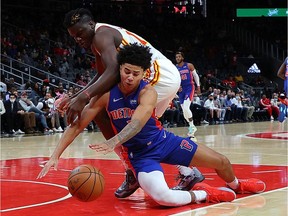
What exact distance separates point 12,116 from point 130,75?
35.1 feet

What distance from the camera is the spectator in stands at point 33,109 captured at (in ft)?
50.7

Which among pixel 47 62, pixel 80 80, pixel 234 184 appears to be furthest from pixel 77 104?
pixel 47 62

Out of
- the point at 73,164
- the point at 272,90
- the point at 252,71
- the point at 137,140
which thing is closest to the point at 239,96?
the point at 272,90

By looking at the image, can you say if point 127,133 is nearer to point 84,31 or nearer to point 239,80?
point 84,31

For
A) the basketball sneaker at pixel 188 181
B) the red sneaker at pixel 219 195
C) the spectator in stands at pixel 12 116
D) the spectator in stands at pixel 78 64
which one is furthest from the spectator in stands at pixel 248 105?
the red sneaker at pixel 219 195

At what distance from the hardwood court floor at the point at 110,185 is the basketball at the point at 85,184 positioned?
0.54ft

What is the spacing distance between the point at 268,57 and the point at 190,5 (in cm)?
497

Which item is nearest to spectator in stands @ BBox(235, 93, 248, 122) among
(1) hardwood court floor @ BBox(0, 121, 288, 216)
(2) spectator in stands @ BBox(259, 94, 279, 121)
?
(2) spectator in stands @ BBox(259, 94, 279, 121)

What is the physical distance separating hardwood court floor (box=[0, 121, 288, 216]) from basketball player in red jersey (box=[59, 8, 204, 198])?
43 centimetres

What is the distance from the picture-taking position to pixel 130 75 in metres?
4.91

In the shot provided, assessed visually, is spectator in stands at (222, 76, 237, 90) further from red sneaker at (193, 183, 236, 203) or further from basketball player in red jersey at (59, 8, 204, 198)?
red sneaker at (193, 183, 236, 203)

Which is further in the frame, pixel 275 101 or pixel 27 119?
pixel 275 101

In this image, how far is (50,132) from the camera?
52.1 ft

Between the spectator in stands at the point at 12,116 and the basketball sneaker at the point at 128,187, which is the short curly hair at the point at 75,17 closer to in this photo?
the basketball sneaker at the point at 128,187
